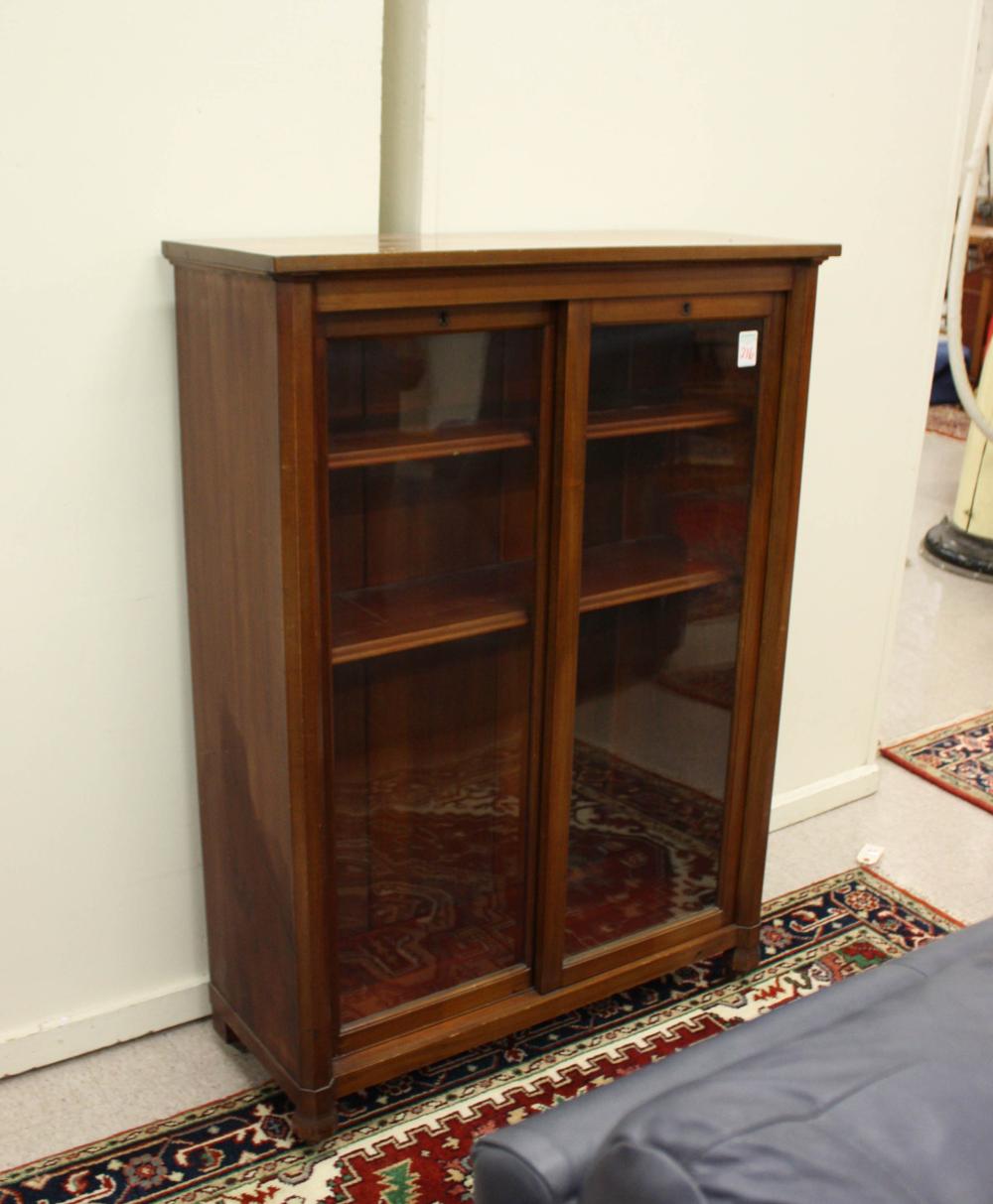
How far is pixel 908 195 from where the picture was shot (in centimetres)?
264

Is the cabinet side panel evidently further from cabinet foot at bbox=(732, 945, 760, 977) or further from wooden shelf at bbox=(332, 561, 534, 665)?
cabinet foot at bbox=(732, 945, 760, 977)

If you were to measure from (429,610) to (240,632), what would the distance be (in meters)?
0.27

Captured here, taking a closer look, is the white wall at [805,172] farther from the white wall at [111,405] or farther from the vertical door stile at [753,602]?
the vertical door stile at [753,602]

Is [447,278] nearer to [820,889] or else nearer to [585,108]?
[585,108]

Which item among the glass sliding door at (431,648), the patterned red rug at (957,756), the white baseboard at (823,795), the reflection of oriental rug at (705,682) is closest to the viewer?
the glass sliding door at (431,648)

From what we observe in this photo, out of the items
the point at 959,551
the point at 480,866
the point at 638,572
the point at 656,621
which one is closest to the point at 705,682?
the point at 656,621

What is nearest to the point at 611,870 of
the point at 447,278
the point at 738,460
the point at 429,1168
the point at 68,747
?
the point at 429,1168

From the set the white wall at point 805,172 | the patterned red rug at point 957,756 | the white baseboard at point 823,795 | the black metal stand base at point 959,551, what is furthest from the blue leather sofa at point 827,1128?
the black metal stand base at point 959,551

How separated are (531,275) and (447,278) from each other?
0.13m

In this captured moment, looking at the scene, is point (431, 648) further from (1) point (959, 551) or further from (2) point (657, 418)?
(1) point (959, 551)

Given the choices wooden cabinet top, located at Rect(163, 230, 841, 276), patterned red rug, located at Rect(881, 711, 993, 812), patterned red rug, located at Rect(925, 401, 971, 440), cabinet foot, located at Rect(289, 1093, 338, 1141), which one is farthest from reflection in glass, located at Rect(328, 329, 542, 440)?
patterned red rug, located at Rect(925, 401, 971, 440)

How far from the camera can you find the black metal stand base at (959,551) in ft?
15.1

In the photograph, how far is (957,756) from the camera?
326 centimetres

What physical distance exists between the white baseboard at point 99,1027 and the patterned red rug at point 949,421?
17.3ft
